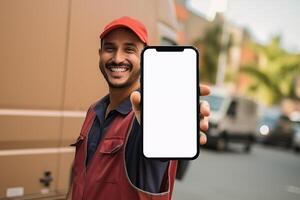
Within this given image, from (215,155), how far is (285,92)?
25.5m

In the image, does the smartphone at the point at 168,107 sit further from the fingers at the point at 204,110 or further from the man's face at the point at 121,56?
the man's face at the point at 121,56

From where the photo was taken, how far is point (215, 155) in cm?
1305

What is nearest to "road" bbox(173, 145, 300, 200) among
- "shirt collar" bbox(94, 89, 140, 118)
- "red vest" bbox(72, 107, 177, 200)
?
"shirt collar" bbox(94, 89, 140, 118)

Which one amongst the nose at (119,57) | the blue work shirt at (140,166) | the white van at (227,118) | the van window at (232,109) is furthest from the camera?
the van window at (232,109)

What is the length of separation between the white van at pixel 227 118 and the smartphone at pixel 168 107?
1157 cm

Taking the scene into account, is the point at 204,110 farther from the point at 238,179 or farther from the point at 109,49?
the point at 238,179

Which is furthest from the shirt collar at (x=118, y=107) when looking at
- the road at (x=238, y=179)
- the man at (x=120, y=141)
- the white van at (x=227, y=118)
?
the white van at (x=227, y=118)

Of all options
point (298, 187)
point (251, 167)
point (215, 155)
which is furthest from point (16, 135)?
point (215, 155)

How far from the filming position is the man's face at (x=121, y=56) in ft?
5.16

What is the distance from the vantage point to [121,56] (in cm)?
157

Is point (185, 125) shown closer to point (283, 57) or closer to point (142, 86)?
point (142, 86)

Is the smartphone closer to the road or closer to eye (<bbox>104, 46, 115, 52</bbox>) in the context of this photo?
eye (<bbox>104, 46, 115, 52</bbox>)

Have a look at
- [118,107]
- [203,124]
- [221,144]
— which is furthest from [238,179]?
[203,124]

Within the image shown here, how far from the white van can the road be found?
0.50 meters
